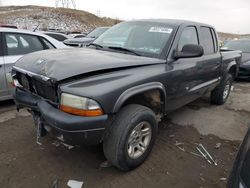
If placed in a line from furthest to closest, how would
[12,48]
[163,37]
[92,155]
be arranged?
[12,48] → [163,37] → [92,155]

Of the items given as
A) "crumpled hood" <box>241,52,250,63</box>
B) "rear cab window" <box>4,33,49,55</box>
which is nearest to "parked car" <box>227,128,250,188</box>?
"rear cab window" <box>4,33,49,55</box>

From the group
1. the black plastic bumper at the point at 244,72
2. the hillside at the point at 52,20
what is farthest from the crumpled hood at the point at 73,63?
the hillside at the point at 52,20

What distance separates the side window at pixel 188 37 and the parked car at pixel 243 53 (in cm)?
510

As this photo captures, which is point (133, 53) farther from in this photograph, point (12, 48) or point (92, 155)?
point (12, 48)

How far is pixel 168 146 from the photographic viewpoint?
379 centimetres

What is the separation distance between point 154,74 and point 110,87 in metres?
0.78

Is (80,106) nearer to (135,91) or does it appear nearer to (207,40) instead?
(135,91)

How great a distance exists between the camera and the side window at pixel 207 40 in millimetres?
4641

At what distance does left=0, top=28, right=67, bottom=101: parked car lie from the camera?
4.84 m

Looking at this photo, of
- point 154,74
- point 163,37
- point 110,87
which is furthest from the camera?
point 163,37

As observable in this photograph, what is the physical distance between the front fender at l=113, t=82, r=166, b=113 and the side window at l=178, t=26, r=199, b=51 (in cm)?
81

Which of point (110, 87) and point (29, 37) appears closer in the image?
point (110, 87)

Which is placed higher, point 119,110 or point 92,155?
point 119,110

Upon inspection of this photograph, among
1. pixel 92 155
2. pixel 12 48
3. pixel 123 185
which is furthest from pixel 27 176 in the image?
pixel 12 48
